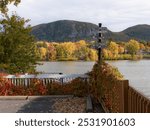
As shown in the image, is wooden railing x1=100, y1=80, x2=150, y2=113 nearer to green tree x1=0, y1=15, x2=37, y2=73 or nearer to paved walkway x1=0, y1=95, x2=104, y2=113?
paved walkway x1=0, y1=95, x2=104, y2=113

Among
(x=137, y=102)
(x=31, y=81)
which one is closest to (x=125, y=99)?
(x=137, y=102)

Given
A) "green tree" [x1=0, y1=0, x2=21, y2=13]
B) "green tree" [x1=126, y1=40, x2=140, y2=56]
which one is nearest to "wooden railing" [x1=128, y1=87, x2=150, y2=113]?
"green tree" [x1=0, y1=0, x2=21, y2=13]

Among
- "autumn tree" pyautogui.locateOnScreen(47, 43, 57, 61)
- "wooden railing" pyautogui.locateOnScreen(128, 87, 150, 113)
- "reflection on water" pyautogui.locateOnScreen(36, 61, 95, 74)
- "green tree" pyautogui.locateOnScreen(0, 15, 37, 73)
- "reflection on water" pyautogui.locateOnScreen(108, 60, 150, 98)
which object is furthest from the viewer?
"autumn tree" pyautogui.locateOnScreen(47, 43, 57, 61)

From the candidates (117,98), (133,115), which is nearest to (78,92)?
(117,98)

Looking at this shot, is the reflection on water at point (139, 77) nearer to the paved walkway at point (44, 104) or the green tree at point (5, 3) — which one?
the paved walkway at point (44, 104)

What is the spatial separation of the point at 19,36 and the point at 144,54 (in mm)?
143970

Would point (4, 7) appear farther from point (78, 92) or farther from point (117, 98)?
point (117, 98)

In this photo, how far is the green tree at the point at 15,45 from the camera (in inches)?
1281

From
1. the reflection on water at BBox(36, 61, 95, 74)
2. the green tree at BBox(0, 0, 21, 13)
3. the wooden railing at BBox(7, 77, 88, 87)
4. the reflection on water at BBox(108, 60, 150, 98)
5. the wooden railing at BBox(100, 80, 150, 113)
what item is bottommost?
the reflection on water at BBox(36, 61, 95, 74)

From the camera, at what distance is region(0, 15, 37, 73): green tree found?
32531 millimetres

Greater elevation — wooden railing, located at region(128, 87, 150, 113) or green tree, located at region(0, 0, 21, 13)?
green tree, located at region(0, 0, 21, 13)

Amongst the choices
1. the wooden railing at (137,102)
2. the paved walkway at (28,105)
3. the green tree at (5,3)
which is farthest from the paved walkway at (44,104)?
the green tree at (5,3)

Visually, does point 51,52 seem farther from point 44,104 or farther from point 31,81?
point 44,104

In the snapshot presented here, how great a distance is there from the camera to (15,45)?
32.9 metres
